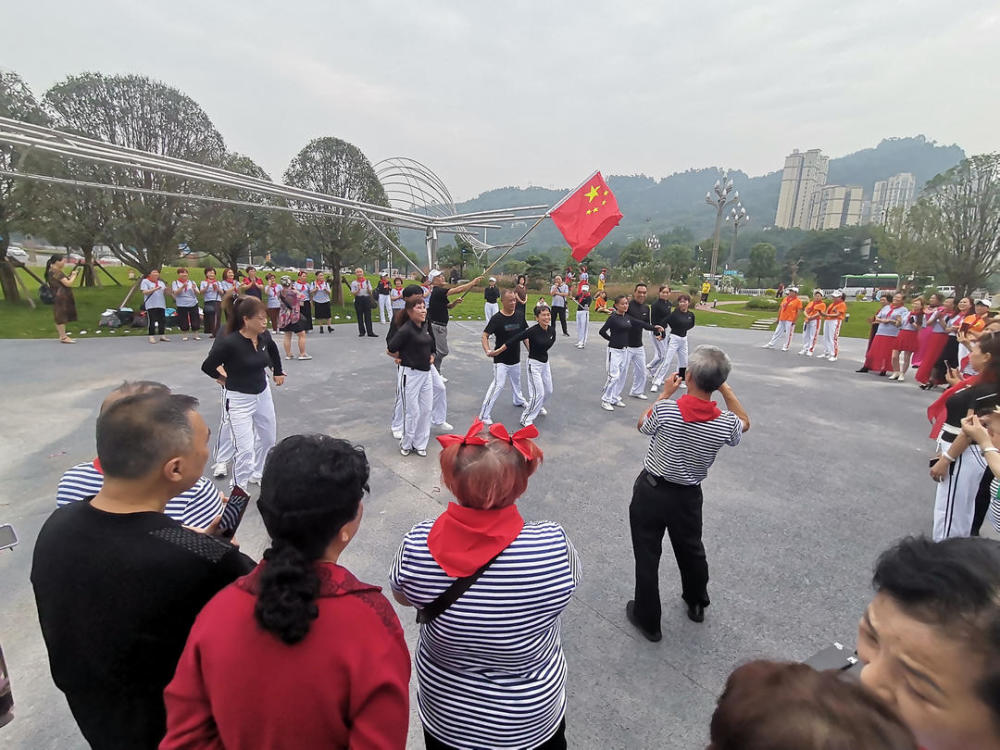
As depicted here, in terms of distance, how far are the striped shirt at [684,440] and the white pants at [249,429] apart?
3.74 metres

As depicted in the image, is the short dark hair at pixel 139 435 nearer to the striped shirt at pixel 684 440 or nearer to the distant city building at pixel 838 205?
the striped shirt at pixel 684 440

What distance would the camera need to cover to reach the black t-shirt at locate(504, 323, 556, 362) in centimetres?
702

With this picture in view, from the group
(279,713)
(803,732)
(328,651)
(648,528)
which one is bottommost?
(648,528)

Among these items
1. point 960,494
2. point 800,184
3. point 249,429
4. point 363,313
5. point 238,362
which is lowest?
point 249,429

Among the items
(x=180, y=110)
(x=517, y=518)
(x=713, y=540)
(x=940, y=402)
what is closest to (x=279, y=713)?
(x=517, y=518)

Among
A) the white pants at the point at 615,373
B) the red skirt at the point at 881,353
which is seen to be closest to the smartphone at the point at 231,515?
the white pants at the point at 615,373

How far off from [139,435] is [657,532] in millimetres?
2793

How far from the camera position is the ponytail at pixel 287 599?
1.04 metres

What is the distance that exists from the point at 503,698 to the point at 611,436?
5.50 metres

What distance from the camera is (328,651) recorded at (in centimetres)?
109

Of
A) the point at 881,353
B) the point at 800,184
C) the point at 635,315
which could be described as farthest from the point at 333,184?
the point at 800,184

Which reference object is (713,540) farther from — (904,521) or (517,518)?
(517,518)

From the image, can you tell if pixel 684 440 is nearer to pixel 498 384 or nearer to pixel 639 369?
pixel 498 384

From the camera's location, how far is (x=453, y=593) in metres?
1.50
